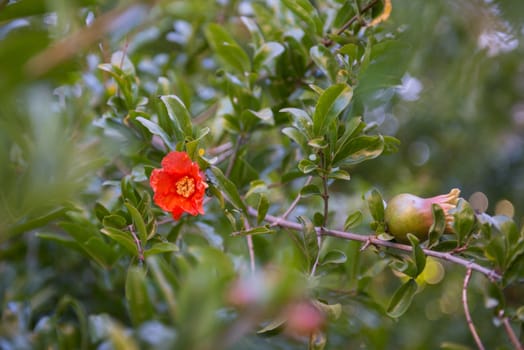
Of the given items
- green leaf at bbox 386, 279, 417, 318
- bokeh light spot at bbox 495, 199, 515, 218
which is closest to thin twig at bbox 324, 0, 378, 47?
green leaf at bbox 386, 279, 417, 318

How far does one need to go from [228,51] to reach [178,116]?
314 mm

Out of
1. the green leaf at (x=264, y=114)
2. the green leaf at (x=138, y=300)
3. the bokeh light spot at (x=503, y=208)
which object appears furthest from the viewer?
the bokeh light spot at (x=503, y=208)

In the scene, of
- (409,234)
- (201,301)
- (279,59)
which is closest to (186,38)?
(279,59)

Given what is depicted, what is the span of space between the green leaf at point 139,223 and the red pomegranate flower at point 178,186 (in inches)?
2.9

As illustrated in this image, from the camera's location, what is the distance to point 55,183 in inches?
Answer: 20.9

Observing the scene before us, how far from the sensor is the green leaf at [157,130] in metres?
0.92

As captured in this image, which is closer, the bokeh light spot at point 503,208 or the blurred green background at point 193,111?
the blurred green background at point 193,111

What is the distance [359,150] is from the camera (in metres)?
0.96

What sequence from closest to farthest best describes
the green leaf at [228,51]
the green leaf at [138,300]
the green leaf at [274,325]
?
the green leaf at [138,300], the green leaf at [274,325], the green leaf at [228,51]

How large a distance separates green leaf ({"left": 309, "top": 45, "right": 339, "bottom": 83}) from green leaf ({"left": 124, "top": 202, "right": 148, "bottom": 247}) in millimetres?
456

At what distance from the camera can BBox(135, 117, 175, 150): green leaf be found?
36.0 inches

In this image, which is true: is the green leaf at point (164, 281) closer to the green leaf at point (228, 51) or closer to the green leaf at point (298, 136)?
the green leaf at point (298, 136)

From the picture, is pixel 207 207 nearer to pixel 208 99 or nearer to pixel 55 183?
pixel 208 99

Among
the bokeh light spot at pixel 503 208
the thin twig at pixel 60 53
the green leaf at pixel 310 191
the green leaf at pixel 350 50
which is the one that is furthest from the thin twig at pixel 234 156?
the bokeh light spot at pixel 503 208
